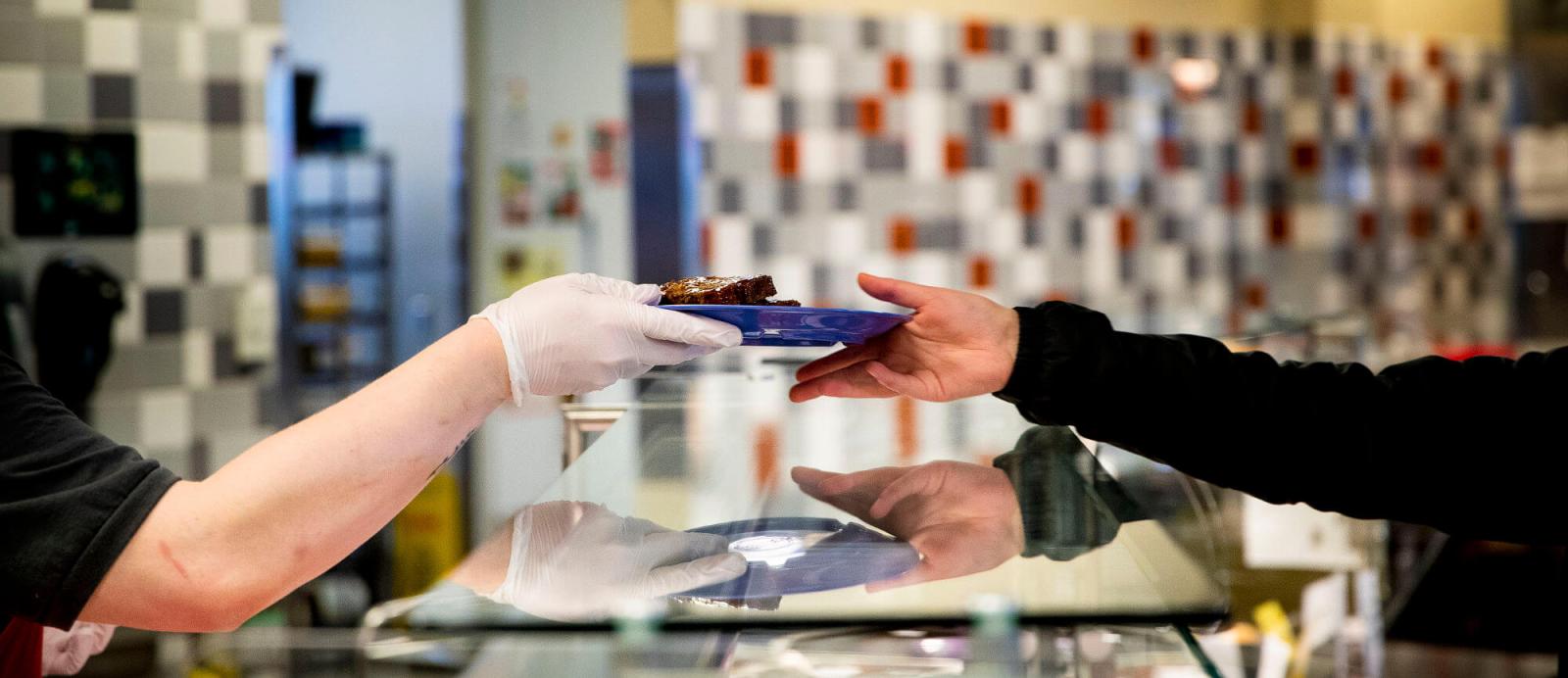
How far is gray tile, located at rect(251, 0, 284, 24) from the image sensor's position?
387 cm

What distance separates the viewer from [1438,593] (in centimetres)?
305

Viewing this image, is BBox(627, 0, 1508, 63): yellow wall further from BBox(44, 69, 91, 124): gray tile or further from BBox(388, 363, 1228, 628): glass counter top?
BBox(388, 363, 1228, 628): glass counter top

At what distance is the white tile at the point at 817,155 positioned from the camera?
458 cm

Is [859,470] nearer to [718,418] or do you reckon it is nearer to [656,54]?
[718,418]

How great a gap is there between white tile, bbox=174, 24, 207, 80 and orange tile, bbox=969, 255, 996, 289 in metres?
2.78

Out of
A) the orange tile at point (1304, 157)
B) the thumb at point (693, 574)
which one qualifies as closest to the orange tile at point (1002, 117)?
the orange tile at point (1304, 157)

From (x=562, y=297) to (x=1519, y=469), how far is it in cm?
116

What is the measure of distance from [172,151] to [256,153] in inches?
9.3

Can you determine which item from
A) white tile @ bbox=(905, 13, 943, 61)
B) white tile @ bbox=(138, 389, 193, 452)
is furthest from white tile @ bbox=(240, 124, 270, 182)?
white tile @ bbox=(905, 13, 943, 61)

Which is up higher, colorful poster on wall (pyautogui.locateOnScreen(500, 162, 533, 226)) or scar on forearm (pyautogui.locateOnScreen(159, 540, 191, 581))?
colorful poster on wall (pyautogui.locateOnScreen(500, 162, 533, 226))

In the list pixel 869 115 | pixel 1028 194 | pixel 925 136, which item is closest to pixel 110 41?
pixel 869 115

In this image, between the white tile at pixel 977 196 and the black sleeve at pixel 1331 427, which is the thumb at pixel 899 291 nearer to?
the black sleeve at pixel 1331 427

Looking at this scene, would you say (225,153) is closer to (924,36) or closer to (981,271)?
(924,36)

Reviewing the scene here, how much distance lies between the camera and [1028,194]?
4797mm
